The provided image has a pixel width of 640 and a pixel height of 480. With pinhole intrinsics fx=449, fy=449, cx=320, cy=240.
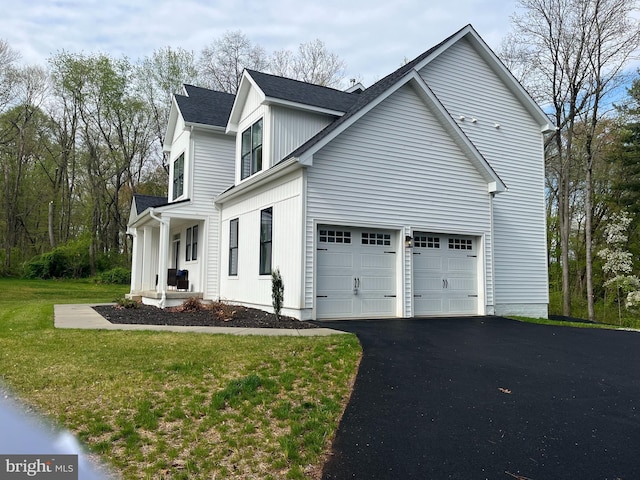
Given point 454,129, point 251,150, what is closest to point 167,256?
point 251,150

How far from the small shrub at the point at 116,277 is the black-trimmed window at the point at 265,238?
18.3 m

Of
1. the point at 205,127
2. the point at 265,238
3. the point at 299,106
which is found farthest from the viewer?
the point at 205,127

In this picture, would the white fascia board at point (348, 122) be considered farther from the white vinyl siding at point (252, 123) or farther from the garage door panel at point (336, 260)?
the white vinyl siding at point (252, 123)

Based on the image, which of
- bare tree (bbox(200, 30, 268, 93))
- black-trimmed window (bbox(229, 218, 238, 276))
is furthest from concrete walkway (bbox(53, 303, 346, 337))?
bare tree (bbox(200, 30, 268, 93))

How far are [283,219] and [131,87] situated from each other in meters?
26.0

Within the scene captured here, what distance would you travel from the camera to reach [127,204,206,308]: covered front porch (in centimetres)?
1381

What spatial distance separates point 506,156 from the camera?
14594 mm

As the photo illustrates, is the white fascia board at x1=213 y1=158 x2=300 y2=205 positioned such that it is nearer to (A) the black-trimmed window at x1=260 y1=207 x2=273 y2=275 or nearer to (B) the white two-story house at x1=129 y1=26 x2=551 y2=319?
(B) the white two-story house at x1=129 y1=26 x2=551 y2=319

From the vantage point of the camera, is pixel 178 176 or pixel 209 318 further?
pixel 178 176

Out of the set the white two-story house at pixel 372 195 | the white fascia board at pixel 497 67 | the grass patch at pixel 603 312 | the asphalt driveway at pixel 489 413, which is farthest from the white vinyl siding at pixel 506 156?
the grass patch at pixel 603 312

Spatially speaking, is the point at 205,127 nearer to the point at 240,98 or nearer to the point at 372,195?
the point at 240,98

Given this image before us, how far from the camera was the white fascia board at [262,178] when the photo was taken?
10024 mm

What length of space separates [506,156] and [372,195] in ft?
20.5

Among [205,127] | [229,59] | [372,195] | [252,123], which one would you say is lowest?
[372,195]
